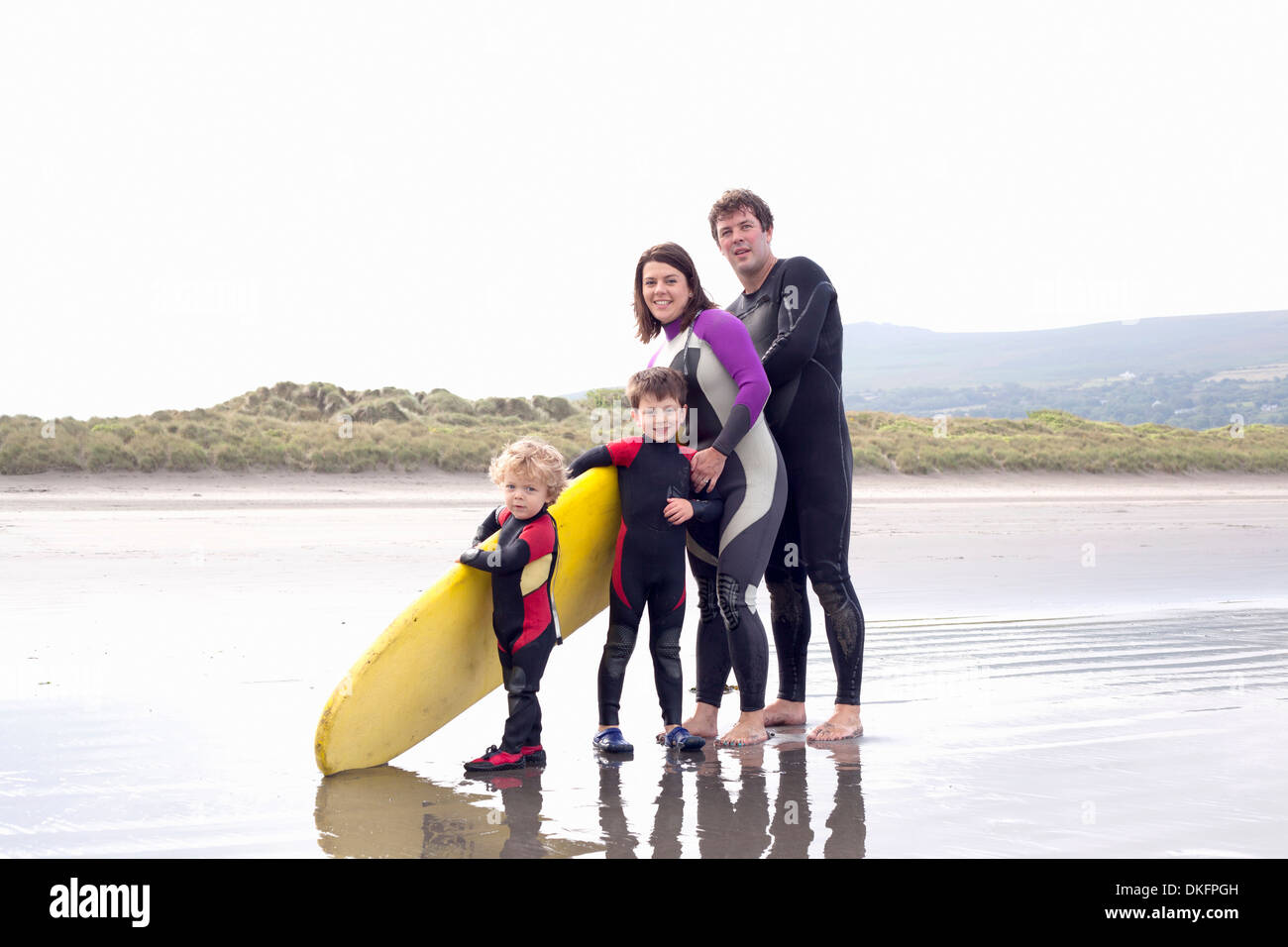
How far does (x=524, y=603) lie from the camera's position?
3811 mm

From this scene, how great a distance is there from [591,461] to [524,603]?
1.94 feet

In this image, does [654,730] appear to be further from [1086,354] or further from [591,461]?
[1086,354]

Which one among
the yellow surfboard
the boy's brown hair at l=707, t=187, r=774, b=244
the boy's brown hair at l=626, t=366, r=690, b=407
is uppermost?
the boy's brown hair at l=707, t=187, r=774, b=244

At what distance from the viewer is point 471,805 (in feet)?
10.5

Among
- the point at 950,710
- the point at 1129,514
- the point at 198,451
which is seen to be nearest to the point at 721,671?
the point at 950,710

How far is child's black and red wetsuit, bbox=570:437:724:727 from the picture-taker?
155 inches

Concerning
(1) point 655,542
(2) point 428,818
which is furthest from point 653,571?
(2) point 428,818

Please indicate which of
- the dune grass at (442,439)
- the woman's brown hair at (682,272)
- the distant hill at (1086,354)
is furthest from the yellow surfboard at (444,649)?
the distant hill at (1086,354)

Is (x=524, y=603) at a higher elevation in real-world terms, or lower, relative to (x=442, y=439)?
lower

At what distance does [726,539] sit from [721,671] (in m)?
0.48

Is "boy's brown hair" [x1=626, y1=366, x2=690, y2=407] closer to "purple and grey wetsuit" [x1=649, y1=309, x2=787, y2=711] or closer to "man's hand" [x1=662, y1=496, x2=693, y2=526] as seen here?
"purple and grey wetsuit" [x1=649, y1=309, x2=787, y2=711]

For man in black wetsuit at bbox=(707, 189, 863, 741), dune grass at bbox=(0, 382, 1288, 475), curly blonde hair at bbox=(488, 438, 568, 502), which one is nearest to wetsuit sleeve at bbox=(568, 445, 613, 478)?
curly blonde hair at bbox=(488, 438, 568, 502)

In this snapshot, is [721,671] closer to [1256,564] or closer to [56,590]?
[56,590]

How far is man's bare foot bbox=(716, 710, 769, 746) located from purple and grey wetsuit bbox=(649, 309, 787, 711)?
0.10ft
